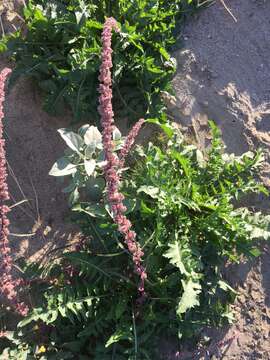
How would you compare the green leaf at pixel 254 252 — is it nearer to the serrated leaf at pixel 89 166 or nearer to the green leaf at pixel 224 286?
the green leaf at pixel 224 286

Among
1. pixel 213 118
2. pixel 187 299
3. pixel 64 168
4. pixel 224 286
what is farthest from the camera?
pixel 213 118

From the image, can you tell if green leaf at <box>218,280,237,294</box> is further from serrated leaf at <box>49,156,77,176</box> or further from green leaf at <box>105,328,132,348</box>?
serrated leaf at <box>49,156,77,176</box>

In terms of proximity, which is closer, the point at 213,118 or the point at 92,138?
the point at 92,138

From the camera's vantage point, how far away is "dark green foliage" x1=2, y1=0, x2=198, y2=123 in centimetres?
419

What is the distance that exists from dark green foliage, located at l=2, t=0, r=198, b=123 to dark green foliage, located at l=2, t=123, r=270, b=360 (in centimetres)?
66

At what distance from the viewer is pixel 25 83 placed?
186 inches

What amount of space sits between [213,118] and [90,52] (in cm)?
139

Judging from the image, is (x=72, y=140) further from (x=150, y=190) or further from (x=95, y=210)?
(x=150, y=190)

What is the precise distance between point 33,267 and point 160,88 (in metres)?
1.95

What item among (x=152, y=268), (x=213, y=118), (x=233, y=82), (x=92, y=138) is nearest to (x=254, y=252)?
(x=152, y=268)

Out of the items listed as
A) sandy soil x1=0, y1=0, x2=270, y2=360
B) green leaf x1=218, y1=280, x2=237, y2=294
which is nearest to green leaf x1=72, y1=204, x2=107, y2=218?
sandy soil x1=0, y1=0, x2=270, y2=360

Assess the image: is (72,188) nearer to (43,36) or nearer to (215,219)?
(215,219)

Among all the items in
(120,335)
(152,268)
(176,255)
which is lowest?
(120,335)

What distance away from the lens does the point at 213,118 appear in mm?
4730
